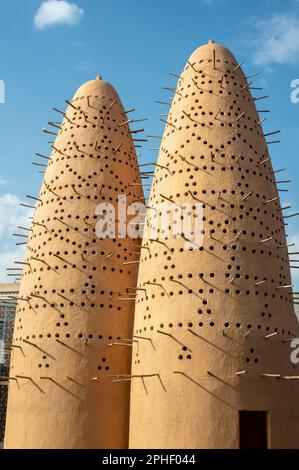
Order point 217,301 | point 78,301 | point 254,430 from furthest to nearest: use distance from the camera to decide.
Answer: point 78,301
point 217,301
point 254,430

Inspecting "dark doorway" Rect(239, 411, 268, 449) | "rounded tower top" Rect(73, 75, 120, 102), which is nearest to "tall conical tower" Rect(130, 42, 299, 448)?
"dark doorway" Rect(239, 411, 268, 449)

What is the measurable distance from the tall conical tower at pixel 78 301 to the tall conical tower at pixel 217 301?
1535 millimetres

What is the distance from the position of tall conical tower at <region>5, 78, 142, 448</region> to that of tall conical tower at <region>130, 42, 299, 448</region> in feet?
5.03

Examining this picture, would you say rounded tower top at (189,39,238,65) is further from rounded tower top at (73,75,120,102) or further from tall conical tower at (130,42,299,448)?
A: rounded tower top at (73,75,120,102)

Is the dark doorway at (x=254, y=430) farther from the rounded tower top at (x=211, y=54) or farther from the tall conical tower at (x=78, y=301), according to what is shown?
the rounded tower top at (x=211, y=54)

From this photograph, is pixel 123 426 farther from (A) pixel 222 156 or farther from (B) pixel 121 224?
(A) pixel 222 156

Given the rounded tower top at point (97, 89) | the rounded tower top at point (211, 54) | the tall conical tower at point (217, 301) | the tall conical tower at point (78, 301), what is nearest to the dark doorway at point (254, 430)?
the tall conical tower at point (217, 301)

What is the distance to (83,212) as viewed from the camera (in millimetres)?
17250

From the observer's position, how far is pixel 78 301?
16.3 metres

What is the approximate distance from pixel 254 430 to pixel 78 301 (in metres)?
5.72

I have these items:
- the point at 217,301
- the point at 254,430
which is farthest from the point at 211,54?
the point at 254,430

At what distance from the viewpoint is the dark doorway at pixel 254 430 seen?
13.4 m

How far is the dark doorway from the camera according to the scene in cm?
1342

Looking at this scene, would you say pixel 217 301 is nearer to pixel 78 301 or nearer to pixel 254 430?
pixel 254 430
